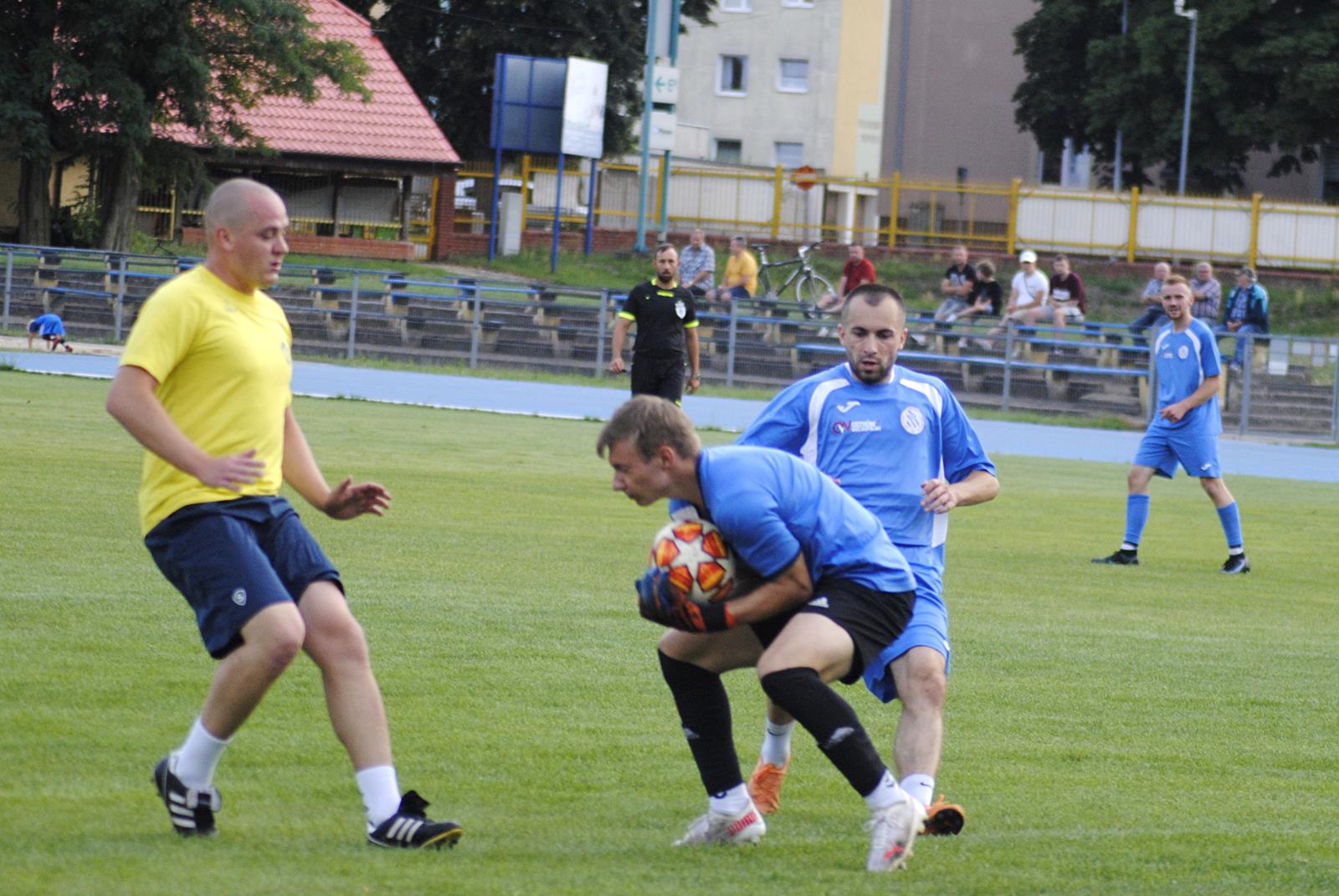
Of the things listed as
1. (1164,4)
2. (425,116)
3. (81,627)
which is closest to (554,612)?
(81,627)

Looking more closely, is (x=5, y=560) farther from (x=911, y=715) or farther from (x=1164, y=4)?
(x=1164, y=4)

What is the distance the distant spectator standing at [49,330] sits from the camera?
1120 inches

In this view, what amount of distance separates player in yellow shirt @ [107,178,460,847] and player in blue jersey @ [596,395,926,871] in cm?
81

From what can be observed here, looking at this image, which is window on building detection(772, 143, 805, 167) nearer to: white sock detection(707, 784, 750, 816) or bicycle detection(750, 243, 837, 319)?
bicycle detection(750, 243, 837, 319)

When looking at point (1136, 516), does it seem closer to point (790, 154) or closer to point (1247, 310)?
point (1247, 310)

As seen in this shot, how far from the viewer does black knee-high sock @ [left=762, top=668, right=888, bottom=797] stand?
4.98 metres

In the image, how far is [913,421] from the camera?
6.02m

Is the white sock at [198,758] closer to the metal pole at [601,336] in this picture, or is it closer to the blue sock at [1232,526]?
the blue sock at [1232,526]

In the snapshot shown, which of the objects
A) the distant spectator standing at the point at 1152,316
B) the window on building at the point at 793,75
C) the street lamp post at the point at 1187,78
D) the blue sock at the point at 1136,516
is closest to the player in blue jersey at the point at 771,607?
the blue sock at the point at 1136,516

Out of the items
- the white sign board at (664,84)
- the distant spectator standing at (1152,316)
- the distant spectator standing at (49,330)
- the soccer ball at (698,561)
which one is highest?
the white sign board at (664,84)

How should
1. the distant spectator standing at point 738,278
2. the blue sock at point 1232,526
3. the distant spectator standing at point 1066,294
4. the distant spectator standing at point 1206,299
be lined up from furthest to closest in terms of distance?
the distant spectator standing at point 738,278
the distant spectator standing at point 1066,294
the distant spectator standing at point 1206,299
the blue sock at point 1232,526

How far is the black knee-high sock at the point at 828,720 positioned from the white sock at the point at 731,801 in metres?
0.40

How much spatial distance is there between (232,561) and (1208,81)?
4928 centimetres

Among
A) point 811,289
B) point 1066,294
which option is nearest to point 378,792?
point 1066,294
